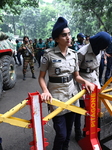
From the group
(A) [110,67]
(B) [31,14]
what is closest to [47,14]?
(B) [31,14]

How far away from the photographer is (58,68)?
1.75m

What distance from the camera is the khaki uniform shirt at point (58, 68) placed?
1755 millimetres

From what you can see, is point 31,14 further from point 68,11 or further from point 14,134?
point 14,134

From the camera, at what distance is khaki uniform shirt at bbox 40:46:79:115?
175cm

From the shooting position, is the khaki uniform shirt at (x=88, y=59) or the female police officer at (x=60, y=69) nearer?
the female police officer at (x=60, y=69)

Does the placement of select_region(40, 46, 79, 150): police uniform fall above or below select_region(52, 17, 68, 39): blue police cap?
below

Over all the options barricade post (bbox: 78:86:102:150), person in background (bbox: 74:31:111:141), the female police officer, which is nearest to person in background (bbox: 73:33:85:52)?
person in background (bbox: 74:31:111:141)

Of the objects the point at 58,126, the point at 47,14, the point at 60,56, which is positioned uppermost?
the point at 47,14

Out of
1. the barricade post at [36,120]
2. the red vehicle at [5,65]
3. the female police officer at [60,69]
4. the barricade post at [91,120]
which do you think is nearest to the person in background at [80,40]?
the red vehicle at [5,65]

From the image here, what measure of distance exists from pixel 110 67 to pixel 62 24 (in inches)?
167

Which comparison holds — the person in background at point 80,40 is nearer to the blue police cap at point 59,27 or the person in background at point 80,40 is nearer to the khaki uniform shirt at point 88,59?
the khaki uniform shirt at point 88,59

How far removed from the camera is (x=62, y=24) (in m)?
1.71

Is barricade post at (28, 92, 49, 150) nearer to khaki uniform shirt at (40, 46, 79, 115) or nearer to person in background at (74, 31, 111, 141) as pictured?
khaki uniform shirt at (40, 46, 79, 115)

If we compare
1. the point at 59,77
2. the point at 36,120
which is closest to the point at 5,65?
the point at 59,77
